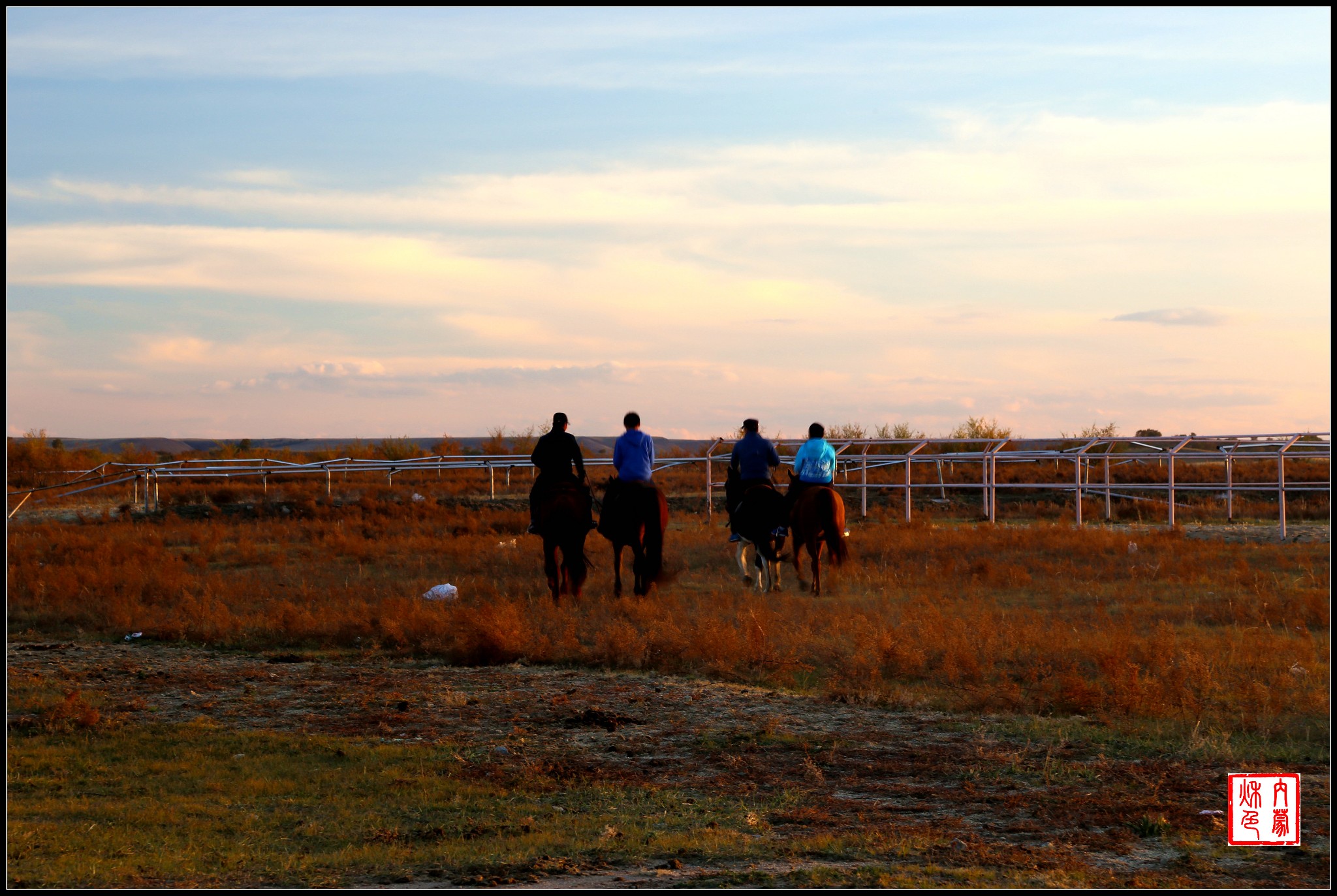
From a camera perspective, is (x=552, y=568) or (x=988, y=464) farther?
(x=988, y=464)

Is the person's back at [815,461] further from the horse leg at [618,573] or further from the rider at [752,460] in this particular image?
the horse leg at [618,573]

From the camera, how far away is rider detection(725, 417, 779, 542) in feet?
49.3

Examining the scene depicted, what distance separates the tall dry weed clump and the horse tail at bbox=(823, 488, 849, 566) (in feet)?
1.69

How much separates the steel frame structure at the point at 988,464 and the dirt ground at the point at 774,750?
7.84 meters

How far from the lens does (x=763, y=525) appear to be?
14.8 meters

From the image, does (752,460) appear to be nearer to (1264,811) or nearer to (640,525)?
(640,525)

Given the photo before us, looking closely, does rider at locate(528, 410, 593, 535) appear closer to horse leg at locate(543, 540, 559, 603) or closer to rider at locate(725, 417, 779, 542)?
horse leg at locate(543, 540, 559, 603)

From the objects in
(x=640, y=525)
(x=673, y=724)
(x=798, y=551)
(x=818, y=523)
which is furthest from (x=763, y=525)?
(x=673, y=724)

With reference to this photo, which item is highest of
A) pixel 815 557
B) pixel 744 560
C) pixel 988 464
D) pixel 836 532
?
Answer: pixel 988 464

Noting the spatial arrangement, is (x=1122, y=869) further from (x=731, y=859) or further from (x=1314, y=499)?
(x=1314, y=499)

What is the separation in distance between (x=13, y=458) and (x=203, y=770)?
47588mm

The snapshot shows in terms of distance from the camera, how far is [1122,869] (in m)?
5.23

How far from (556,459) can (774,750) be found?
271 inches

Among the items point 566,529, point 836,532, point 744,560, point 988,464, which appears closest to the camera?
point 566,529
